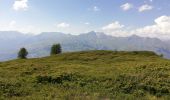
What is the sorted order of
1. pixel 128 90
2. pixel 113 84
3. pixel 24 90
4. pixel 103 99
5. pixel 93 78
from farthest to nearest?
pixel 93 78 < pixel 113 84 < pixel 128 90 < pixel 24 90 < pixel 103 99

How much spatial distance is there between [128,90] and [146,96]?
3560 mm

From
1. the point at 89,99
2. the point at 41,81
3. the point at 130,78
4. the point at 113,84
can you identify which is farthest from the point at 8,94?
the point at 130,78

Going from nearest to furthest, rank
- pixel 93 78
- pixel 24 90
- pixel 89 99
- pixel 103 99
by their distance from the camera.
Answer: pixel 89 99 → pixel 103 99 → pixel 24 90 → pixel 93 78

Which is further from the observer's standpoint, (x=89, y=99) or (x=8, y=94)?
(x=8, y=94)

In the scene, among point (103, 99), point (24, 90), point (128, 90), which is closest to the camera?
point (103, 99)

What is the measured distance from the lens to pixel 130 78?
114 ft

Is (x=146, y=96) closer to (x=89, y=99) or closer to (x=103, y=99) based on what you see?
(x=103, y=99)

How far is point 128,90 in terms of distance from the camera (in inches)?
1159

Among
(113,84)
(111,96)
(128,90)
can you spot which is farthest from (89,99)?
(113,84)

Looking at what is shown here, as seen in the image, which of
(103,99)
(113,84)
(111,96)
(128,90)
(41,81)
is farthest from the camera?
(41,81)

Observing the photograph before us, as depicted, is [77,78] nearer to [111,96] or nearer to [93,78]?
[93,78]

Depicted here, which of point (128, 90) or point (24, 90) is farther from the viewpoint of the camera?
point (128, 90)

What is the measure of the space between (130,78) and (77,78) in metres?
6.87

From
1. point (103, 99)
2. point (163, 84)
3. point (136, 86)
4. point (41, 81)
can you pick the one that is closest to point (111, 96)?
point (103, 99)
